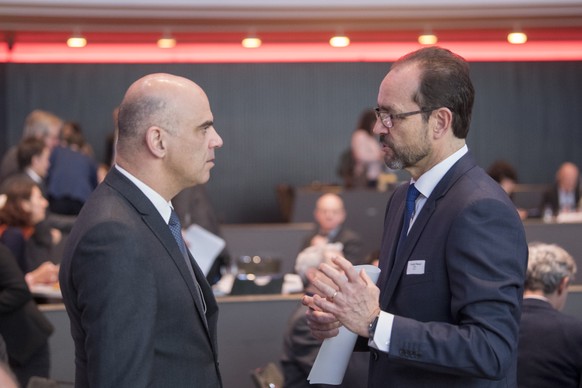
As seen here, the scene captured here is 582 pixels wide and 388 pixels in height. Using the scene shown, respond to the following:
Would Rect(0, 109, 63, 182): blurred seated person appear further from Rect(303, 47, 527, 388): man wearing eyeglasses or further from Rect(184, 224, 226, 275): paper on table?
Rect(303, 47, 527, 388): man wearing eyeglasses

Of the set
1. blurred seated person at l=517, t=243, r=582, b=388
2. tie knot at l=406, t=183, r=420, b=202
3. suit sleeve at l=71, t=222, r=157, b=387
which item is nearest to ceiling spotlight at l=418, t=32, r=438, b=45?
blurred seated person at l=517, t=243, r=582, b=388

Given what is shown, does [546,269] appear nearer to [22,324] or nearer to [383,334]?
[383,334]

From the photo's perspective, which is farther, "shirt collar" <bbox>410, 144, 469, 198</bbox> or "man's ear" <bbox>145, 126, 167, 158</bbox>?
"shirt collar" <bbox>410, 144, 469, 198</bbox>

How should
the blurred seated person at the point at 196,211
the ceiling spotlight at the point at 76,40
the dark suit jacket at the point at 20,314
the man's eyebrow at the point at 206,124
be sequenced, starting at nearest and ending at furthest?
the man's eyebrow at the point at 206,124
the dark suit jacket at the point at 20,314
the blurred seated person at the point at 196,211
the ceiling spotlight at the point at 76,40

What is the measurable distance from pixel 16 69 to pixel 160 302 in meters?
10.5

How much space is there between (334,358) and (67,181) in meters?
4.92

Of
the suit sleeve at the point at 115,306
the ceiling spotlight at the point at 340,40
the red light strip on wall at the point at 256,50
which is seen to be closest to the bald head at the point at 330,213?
the ceiling spotlight at the point at 340,40

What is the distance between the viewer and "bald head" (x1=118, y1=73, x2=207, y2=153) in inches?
78.3

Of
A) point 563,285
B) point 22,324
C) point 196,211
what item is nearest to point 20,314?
point 22,324

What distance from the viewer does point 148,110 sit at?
78.4 inches

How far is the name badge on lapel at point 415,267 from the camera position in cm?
205

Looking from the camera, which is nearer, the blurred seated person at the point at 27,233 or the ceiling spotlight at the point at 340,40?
the blurred seated person at the point at 27,233

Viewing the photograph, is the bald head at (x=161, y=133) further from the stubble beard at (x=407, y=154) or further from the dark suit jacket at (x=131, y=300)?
the stubble beard at (x=407, y=154)

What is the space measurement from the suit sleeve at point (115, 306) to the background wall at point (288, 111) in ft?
31.3
